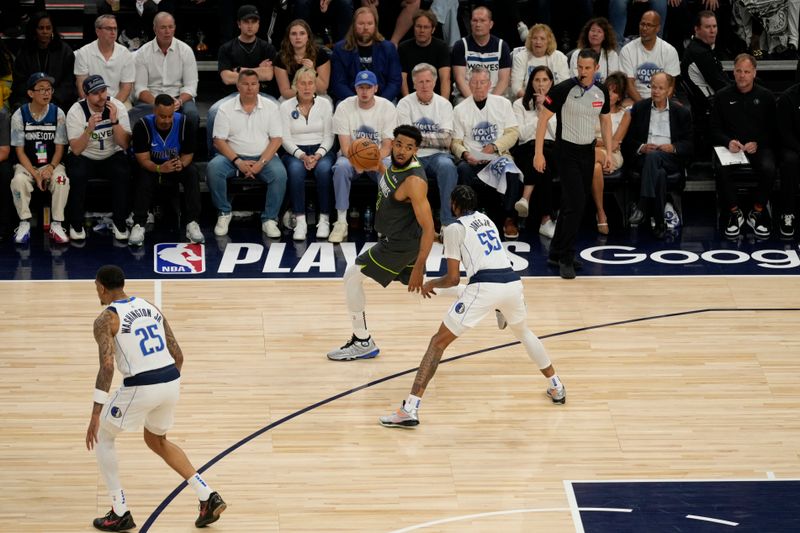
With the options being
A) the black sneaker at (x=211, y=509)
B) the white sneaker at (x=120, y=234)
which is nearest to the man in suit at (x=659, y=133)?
the white sneaker at (x=120, y=234)

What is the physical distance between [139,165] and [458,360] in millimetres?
4570

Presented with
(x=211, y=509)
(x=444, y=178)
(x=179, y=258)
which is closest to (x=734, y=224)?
(x=444, y=178)

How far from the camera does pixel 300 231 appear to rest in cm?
1402

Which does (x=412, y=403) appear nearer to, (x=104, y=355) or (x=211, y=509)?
(x=211, y=509)

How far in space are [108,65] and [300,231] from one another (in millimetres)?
2928

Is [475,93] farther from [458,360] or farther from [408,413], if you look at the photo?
[408,413]

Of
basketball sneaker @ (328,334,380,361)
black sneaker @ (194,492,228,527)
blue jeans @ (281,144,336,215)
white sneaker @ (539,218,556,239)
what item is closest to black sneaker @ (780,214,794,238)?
white sneaker @ (539,218,556,239)

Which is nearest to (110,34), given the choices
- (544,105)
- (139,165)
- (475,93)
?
(139,165)

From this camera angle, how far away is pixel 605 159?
14.2 meters

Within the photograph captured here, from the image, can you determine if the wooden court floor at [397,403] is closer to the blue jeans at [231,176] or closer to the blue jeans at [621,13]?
the blue jeans at [231,176]

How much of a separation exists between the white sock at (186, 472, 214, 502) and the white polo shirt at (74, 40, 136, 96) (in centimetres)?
728

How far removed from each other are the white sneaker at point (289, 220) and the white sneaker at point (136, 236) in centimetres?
154

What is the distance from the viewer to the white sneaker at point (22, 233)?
45.2ft

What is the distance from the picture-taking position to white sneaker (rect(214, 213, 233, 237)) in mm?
14117
